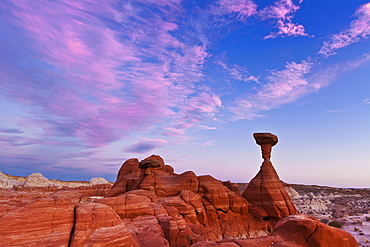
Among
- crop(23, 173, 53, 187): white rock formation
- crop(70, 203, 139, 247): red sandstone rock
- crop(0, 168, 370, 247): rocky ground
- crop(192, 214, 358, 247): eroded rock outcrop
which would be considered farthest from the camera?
crop(23, 173, 53, 187): white rock formation

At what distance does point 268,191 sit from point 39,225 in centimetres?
3136

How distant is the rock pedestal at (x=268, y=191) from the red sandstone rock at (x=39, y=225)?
29.7 m

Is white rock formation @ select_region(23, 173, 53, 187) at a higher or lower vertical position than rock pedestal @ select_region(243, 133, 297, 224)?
higher

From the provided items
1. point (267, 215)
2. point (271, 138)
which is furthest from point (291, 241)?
point (271, 138)

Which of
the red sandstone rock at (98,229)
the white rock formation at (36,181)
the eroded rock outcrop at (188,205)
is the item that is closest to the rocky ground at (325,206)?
the white rock formation at (36,181)

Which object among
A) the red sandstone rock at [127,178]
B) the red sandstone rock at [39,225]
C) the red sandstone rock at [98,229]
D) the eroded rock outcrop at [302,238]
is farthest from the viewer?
the red sandstone rock at [127,178]

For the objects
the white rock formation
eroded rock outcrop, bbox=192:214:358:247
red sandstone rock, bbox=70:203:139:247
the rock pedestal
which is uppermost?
the white rock formation

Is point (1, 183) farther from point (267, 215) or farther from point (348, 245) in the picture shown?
point (348, 245)

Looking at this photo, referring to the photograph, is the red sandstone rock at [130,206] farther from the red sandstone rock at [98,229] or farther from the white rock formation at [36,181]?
the white rock formation at [36,181]

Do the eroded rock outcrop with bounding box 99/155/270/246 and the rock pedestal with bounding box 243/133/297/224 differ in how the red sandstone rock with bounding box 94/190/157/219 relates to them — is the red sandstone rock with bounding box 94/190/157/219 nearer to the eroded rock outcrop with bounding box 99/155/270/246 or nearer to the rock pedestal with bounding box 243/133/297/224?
the eroded rock outcrop with bounding box 99/155/270/246

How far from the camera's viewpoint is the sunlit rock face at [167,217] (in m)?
10.7

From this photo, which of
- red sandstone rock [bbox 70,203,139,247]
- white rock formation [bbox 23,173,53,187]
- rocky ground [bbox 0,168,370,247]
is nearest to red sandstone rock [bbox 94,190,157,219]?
rocky ground [bbox 0,168,370,247]

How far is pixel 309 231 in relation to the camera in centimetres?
1260

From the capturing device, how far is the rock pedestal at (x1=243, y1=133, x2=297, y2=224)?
33312 mm
